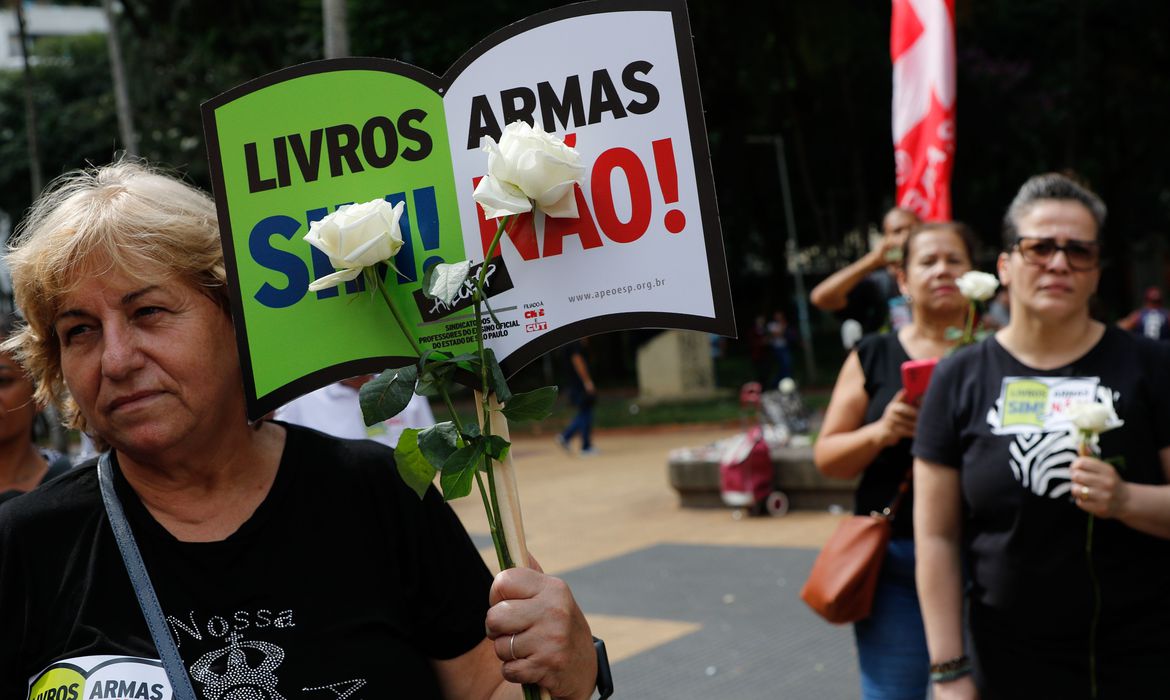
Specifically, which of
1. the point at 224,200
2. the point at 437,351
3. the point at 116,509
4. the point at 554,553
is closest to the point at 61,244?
the point at 224,200

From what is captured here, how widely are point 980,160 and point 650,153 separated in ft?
97.4

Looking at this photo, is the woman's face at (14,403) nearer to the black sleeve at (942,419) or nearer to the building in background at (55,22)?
the black sleeve at (942,419)

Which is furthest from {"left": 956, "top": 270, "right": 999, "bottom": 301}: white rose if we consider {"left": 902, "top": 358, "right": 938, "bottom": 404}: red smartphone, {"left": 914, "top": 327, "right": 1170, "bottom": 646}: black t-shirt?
{"left": 914, "top": 327, "right": 1170, "bottom": 646}: black t-shirt

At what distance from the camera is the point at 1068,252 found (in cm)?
299

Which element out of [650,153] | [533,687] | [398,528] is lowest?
[533,687]

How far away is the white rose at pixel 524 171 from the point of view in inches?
65.6

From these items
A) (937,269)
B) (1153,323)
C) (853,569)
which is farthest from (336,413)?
(1153,323)

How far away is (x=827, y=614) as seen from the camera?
3.55 meters

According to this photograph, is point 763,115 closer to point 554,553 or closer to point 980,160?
point 980,160

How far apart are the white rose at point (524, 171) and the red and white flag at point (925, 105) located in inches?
123

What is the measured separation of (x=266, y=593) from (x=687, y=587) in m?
6.12

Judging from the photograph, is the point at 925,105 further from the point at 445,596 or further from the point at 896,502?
the point at 445,596

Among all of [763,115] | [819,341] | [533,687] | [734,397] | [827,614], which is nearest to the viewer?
[533,687]

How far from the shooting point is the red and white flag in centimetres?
456
